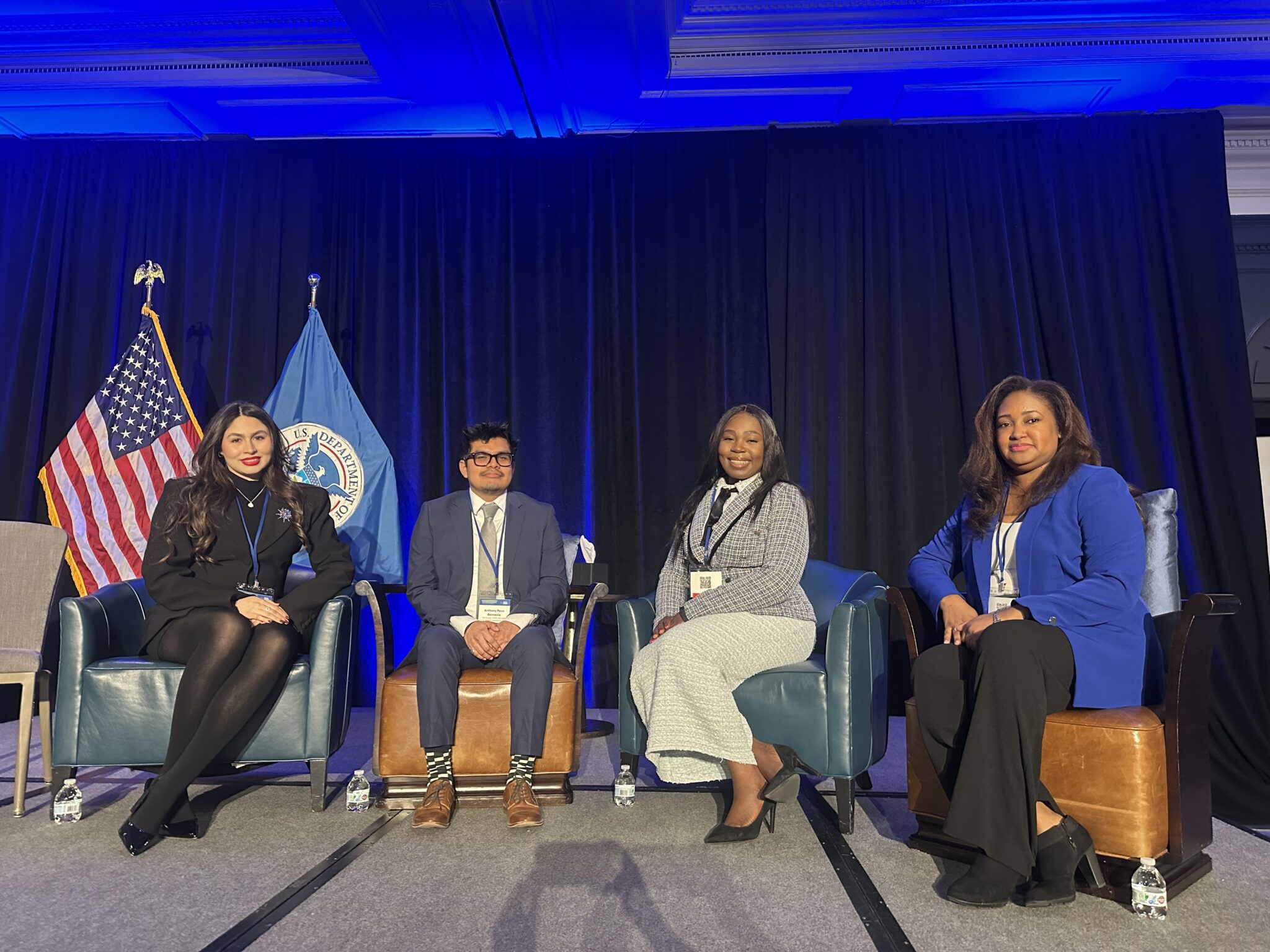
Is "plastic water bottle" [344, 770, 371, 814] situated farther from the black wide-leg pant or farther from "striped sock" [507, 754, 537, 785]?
the black wide-leg pant

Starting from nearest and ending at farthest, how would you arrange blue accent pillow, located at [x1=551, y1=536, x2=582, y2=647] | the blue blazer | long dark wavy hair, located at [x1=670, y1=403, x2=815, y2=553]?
the blue blazer, long dark wavy hair, located at [x1=670, y1=403, x2=815, y2=553], blue accent pillow, located at [x1=551, y1=536, x2=582, y2=647]

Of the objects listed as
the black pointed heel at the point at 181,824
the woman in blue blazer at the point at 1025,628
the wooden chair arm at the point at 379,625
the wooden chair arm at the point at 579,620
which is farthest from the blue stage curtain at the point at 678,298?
the black pointed heel at the point at 181,824

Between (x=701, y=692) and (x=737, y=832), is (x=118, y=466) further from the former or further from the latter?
(x=737, y=832)

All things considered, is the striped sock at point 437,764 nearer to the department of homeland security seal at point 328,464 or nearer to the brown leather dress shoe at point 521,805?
the brown leather dress shoe at point 521,805

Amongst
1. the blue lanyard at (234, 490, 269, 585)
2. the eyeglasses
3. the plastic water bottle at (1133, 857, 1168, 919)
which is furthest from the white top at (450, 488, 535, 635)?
the plastic water bottle at (1133, 857, 1168, 919)

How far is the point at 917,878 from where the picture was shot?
2141 millimetres

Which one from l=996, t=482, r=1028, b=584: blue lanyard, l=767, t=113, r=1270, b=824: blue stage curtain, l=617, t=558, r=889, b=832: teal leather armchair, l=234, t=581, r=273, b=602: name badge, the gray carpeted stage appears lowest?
the gray carpeted stage

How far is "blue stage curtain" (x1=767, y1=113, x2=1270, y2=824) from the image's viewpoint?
14.7ft

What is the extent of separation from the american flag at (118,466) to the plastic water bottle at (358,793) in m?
2.15

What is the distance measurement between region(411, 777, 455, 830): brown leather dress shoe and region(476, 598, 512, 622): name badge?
538mm

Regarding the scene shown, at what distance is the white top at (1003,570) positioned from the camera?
241 cm

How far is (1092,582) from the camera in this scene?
7.16ft

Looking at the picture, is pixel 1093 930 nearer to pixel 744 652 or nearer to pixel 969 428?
pixel 744 652

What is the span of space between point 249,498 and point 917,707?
2160 mm
